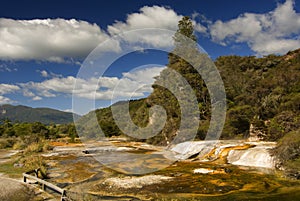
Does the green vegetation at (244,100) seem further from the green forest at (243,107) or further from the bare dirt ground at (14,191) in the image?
the bare dirt ground at (14,191)

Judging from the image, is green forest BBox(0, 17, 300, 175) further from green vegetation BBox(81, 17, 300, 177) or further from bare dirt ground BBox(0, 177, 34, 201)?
bare dirt ground BBox(0, 177, 34, 201)

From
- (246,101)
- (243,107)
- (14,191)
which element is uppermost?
(246,101)

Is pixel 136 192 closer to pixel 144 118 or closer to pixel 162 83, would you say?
pixel 162 83

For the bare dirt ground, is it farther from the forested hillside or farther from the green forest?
the forested hillside

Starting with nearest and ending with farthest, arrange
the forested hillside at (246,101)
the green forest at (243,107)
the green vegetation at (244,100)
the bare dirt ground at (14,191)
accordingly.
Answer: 1. the bare dirt ground at (14,191)
2. the green forest at (243,107)
3. the green vegetation at (244,100)
4. the forested hillside at (246,101)

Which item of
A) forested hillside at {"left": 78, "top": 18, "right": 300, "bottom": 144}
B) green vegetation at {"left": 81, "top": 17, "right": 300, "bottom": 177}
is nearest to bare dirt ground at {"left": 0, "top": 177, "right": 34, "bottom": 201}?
green vegetation at {"left": 81, "top": 17, "right": 300, "bottom": 177}

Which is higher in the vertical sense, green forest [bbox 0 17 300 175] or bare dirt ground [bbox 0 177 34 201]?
green forest [bbox 0 17 300 175]

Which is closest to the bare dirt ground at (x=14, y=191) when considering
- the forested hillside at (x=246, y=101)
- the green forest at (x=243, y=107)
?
the green forest at (x=243, y=107)

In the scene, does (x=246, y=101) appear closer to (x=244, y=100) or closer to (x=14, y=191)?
(x=244, y=100)

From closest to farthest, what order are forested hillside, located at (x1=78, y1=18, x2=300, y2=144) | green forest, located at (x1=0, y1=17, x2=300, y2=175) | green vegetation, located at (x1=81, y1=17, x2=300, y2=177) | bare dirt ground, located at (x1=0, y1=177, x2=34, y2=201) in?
1. bare dirt ground, located at (x1=0, y1=177, x2=34, y2=201)
2. green forest, located at (x1=0, y1=17, x2=300, y2=175)
3. green vegetation, located at (x1=81, y1=17, x2=300, y2=177)
4. forested hillside, located at (x1=78, y1=18, x2=300, y2=144)

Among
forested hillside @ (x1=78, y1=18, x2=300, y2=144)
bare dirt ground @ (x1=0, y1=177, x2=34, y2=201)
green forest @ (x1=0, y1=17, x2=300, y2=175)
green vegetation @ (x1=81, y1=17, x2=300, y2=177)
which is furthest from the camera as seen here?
forested hillside @ (x1=78, y1=18, x2=300, y2=144)

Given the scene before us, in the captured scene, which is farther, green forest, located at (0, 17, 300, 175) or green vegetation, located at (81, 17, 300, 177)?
green vegetation, located at (81, 17, 300, 177)

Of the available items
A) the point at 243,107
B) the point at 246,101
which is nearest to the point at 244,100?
the point at 246,101

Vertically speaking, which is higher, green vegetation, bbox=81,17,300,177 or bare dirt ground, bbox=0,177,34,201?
green vegetation, bbox=81,17,300,177
